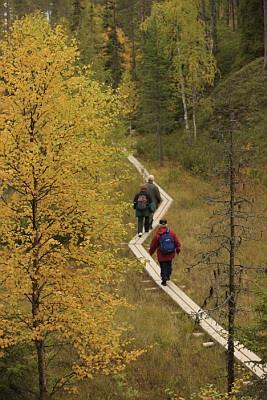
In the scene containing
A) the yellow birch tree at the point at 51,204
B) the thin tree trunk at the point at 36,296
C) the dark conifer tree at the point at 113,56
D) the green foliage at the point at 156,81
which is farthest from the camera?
the dark conifer tree at the point at 113,56

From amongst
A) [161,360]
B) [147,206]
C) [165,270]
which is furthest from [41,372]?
[147,206]

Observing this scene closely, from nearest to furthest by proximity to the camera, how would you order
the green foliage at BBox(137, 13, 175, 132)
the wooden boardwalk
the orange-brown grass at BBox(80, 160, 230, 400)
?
1. the wooden boardwalk
2. the orange-brown grass at BBox(80, 160, 230, 400)
3. the green foliage at BBox(137, 13, 175, 132)

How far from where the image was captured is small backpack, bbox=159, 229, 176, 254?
1434cm

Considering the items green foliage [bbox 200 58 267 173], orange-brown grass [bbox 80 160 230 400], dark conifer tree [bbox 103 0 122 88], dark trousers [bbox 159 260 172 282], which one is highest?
dark conifer tree [bbox 103 0 122 88]

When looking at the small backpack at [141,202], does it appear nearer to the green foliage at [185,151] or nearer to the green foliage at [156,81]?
the green foliage at [185,151]

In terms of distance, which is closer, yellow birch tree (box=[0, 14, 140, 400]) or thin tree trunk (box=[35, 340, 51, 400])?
yellow birch tree (box=[0, 14, 140, 400])

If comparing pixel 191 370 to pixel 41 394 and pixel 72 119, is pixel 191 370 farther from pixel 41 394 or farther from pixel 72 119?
pixel 72 119

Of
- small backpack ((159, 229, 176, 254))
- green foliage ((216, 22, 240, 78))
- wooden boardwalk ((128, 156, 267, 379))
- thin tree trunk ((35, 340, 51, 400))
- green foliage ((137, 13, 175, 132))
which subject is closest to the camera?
thin tree trunk ((35, 340, 51, 400))

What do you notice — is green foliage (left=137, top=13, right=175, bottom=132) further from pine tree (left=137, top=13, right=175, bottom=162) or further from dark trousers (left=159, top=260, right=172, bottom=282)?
dark trousers (left=159, top=260, right=172, bottom=282)

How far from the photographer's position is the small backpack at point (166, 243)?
14336 mm

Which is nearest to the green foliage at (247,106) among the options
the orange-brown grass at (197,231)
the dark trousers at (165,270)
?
the orange-brown grass at (197,231)

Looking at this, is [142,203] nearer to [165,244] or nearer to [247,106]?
[165,244]

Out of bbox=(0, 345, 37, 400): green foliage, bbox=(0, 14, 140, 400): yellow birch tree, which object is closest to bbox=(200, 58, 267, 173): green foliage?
bbox=(0, 14, 140, 400): yellow birch tree

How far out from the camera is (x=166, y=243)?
14.4 metres
